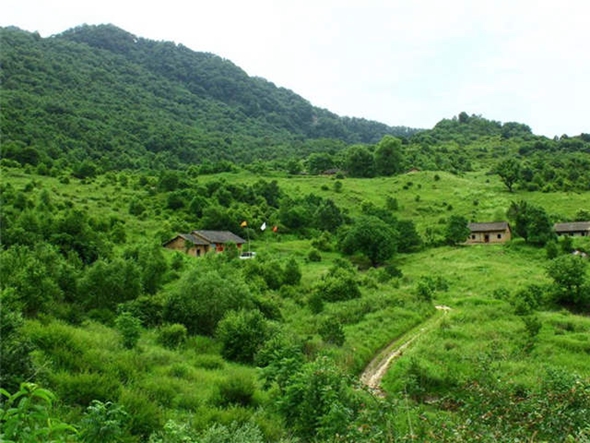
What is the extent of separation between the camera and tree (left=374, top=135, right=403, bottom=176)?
344 feet

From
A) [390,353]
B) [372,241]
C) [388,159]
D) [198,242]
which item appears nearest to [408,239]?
[372,241]

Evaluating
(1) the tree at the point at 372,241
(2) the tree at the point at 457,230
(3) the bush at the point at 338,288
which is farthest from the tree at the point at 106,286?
(2) the tree at the point at 457,230

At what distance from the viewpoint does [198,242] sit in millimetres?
52812

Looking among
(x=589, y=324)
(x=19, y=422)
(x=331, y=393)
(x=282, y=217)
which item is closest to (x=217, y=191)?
(x=282, y=217)

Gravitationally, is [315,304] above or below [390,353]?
above

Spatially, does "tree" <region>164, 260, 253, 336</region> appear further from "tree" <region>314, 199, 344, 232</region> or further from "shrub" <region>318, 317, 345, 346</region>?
"tree" <region>314, 199, 344, 232</region>

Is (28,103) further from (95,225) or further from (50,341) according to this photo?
(50,341)

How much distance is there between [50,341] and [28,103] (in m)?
124

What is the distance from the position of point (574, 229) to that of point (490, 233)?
365 inches

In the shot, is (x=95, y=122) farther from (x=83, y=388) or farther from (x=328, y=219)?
(x=83, y=388)

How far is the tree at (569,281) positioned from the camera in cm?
3438

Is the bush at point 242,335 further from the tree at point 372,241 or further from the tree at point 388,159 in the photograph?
the tree at point 388,159

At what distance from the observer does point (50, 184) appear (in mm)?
66125

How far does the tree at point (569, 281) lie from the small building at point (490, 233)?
2444cm
